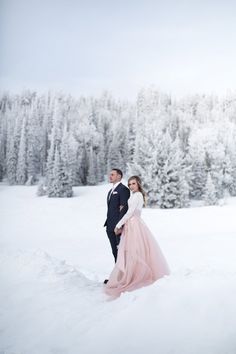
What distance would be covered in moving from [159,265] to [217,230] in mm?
6116

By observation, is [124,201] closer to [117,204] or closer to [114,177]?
[117,204]

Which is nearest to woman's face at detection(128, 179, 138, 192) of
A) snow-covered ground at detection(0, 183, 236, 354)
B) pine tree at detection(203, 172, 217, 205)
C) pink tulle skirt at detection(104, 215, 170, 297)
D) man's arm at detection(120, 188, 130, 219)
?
man's arm at detection(120, 188, 130, 219)

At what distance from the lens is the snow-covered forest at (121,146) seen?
11086 millimetres

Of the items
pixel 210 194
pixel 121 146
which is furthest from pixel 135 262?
pixel 121 146

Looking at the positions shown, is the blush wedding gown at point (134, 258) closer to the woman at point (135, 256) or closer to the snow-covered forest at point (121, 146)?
the woman at point (135, 256)

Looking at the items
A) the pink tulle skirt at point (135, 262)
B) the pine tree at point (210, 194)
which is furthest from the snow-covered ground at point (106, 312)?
the pine tree at point (210, 194)

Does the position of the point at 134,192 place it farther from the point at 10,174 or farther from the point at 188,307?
the point at 10,174

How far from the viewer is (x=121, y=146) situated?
58.4 ft

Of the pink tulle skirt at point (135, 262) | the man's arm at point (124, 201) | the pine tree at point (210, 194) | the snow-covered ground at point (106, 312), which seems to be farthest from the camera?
the pine tree at point (210, 194)

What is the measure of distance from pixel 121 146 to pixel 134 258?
14.8 meters

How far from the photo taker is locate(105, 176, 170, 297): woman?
313 cm

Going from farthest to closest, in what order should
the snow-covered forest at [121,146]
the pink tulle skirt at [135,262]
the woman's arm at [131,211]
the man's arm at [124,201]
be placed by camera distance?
1. the snow-covered forest at [121,146]
2. the man's arm at [124,201]
3. the woman's arm at [131,211]
4. the pink tulle skirt at [135,262]

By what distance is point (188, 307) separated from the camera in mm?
2250

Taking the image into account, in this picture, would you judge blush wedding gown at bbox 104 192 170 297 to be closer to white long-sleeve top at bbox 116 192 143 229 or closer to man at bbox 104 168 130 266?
white long-sleeve top at bbox 116 192 143 229
